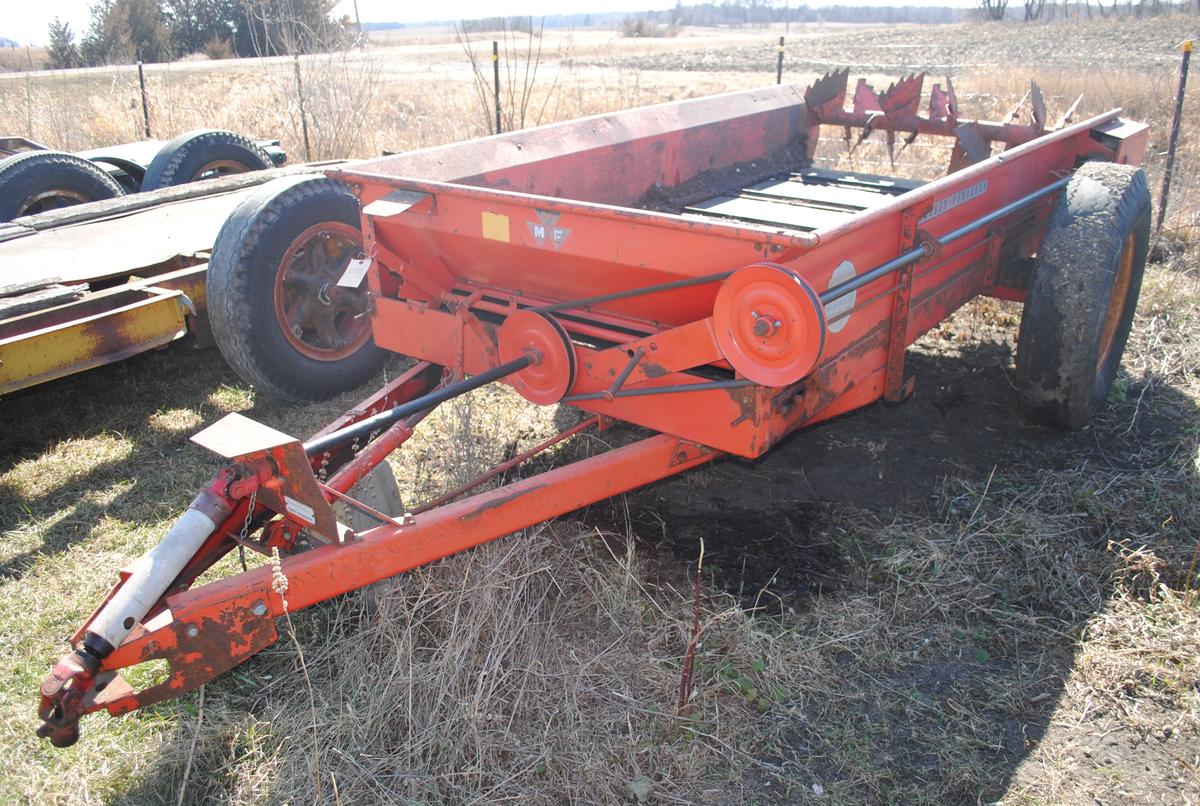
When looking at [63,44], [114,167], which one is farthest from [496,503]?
[63,44]

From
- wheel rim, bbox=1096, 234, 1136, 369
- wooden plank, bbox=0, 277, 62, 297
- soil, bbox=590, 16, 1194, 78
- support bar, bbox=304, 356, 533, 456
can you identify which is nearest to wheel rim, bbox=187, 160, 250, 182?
wooden plank, bbox=0, 277, 62, 297

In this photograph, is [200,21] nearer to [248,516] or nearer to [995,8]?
[248,516]

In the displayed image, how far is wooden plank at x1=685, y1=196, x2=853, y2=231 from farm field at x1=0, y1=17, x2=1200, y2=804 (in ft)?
3.20

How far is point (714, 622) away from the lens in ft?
9.97

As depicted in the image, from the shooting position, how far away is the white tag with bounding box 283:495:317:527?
8.04 feet

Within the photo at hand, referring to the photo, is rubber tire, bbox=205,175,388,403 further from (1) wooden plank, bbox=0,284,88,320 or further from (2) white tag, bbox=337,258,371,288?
(2) white tag, bbox=337,258,371,288


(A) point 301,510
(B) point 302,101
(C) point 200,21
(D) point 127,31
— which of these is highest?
(C) point 200,21

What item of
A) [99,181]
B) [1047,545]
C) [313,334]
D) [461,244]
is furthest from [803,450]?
[99,181]

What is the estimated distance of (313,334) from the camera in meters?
4.78

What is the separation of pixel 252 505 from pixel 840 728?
5.79 ft

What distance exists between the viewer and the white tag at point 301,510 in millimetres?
2451

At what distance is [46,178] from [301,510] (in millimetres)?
4806

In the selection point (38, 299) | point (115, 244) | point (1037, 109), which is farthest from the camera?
point (115, 244)

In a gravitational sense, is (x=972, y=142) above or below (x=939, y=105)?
below
